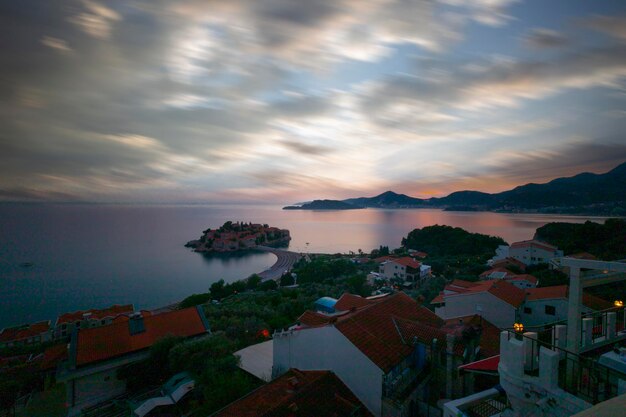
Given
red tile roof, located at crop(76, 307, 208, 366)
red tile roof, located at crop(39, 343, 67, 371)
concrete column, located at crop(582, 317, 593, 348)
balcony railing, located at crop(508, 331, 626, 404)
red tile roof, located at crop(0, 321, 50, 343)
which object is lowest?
red tile roof, located at crop(0, 321, 50, 343)

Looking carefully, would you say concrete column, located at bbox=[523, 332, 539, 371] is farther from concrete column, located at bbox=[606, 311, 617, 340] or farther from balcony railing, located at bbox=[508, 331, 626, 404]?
concrete column, located at bbox=[606, 311, 617, 340]

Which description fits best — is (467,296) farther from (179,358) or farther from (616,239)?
(616,239)

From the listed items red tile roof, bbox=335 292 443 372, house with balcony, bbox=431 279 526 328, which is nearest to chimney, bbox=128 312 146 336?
red tile roof, bbox=335 292 443 372

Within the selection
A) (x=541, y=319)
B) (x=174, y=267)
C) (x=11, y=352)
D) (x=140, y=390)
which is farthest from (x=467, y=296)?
(x=174, y=267)

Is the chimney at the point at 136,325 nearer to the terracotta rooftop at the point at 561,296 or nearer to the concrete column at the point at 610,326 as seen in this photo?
the concrete column at the point at 610,326

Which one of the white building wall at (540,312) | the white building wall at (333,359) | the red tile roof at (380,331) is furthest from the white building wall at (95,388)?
the white building wall at (540,312)

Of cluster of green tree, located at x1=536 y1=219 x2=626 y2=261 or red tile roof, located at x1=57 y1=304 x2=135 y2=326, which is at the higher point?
cluster of green tree, located at x1=536 y1=219 x2=626 y2=261

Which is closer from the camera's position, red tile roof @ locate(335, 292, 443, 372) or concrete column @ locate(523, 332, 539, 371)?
concrete column @ locate(523, 332, 539, 371)

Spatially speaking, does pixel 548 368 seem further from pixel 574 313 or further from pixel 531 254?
pixel 531 254
